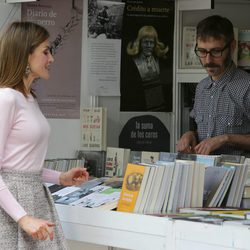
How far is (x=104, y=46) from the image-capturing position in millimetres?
4910

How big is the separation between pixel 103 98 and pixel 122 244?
6.91 ft

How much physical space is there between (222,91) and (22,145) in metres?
1.77

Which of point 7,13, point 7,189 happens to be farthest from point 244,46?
point 7,189

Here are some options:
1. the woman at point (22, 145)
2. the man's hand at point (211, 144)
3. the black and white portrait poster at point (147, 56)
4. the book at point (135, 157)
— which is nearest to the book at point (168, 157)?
the man's hand at point (211, 144)

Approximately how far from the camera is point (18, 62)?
254 centimetres

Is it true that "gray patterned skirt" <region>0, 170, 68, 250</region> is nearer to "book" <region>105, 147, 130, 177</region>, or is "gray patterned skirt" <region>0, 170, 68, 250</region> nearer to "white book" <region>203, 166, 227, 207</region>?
"white book" <region>203, 166, 227, 207</region>

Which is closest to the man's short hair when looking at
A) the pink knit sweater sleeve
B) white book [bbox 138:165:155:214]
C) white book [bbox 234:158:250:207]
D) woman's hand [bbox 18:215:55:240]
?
white book [bbox 234:158:250:207]

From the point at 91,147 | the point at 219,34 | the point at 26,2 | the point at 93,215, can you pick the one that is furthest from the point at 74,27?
the point at 93,215

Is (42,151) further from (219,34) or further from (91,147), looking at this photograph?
(91,147)

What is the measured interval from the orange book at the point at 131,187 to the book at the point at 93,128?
1.80m

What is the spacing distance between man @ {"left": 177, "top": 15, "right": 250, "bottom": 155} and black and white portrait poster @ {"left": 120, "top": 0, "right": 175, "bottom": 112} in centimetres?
107

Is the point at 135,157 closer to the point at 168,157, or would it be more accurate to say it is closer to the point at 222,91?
the point at 222,91

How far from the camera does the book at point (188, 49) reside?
508 centimetres

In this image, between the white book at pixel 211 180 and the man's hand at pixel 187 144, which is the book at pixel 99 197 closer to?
the white book at pixel 211 180
